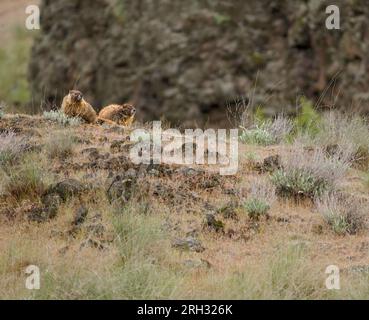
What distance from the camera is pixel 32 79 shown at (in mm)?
25047

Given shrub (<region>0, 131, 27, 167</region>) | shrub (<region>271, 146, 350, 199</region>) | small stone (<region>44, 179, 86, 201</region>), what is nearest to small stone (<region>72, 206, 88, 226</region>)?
small stone (<region>44, 179, 86, 201</region>)

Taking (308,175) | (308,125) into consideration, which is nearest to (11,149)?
(308,175)

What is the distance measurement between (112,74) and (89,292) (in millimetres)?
15477

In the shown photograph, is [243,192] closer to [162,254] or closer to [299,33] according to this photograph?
[162,254]

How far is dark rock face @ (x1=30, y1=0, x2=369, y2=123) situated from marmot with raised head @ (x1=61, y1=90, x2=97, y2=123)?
849 centimetres

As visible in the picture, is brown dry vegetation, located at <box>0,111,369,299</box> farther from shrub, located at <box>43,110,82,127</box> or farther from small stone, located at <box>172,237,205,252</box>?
shrub, located at <box>43,110,82,127</box>

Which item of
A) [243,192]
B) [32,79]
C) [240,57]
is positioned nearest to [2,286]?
[243,192]

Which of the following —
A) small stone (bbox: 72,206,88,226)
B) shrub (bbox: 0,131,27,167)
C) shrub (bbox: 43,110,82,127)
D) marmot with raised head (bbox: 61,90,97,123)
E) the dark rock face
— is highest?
the dark rock face

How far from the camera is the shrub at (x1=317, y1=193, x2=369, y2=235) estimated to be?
31.1 feet

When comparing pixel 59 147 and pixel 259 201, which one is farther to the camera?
pixel 59 147

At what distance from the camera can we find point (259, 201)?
9711 millimetres

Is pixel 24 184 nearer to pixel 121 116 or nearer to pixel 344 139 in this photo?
pixel 121 116

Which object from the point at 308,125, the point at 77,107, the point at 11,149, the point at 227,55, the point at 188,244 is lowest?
the point at 188,244

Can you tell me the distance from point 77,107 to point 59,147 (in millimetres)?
1273
